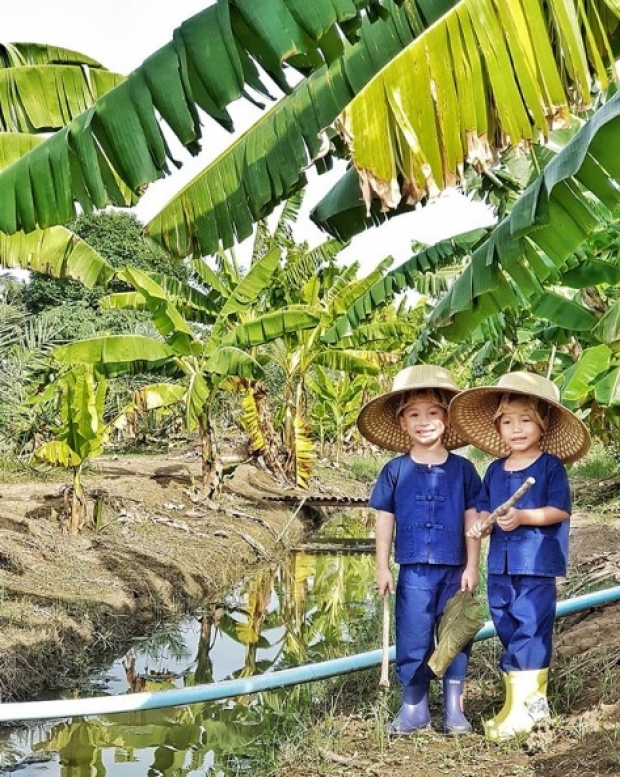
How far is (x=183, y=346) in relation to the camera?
939cm

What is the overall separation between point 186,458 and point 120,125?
13.9 meters

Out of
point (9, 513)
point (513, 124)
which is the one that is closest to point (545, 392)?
point (513, 124)

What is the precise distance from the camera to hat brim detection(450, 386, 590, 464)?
3.50 m

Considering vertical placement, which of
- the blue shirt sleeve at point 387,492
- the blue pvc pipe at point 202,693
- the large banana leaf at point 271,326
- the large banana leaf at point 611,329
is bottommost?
the blue pvc pipe at point 202,693

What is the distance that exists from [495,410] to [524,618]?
0.81 meters

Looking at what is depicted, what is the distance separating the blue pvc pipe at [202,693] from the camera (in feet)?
11.2

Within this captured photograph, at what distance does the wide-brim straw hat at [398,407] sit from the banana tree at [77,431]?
15.7 ft

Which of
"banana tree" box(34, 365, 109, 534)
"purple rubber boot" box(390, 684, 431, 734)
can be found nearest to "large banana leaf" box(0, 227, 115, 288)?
"banana tree" box(34, 365, 109, 534)

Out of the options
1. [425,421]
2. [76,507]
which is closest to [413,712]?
[425,421]

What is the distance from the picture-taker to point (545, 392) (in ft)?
11.4

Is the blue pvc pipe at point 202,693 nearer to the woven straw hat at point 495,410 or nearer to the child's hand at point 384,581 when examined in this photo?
the child's hand at point 384,581

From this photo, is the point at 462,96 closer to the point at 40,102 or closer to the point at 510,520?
the point at 510,520

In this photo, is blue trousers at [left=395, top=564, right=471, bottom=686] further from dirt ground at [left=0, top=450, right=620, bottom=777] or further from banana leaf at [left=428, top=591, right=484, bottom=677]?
dirt ground at [left=0, top=450, right=620, bottom=777]

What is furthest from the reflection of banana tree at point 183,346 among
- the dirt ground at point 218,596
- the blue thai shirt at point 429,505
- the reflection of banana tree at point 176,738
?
the blue thai shirt at point 429,505
